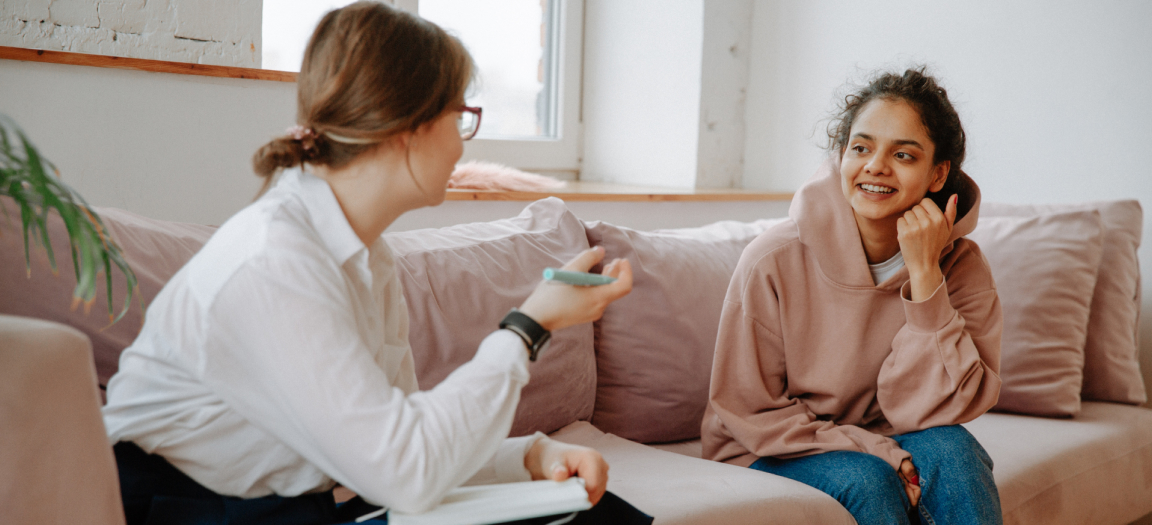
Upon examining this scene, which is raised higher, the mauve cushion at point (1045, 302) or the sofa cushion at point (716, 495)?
the mauve cushion at point (1045, 302)

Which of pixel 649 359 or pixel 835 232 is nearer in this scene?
pixel 835 232

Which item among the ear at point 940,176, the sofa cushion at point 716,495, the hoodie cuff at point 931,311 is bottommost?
the sofa cushion at point 716,495

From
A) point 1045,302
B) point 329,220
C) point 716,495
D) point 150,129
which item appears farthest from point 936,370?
point 150,129

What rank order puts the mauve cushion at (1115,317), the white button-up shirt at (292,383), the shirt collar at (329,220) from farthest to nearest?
the mauve cushion at (1115,317) → the shirt collar at (329,220) → the white button-up shirt at (292,383)

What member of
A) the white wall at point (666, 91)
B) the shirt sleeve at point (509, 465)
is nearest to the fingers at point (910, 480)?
the shirt sleeve at point (509, 465)

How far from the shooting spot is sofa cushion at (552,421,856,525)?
3.90 ft

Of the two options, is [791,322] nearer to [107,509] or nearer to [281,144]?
[281,144]

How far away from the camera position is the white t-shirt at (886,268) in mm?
1488

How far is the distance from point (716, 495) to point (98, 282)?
3.00ft

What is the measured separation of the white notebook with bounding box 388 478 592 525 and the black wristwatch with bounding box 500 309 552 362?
5.3 inches

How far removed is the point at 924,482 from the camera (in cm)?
131

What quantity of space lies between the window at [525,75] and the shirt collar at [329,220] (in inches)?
71.1

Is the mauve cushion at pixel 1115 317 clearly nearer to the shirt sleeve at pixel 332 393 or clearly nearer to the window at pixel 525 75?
the window at pixel 525 75

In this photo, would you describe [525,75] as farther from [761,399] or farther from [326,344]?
[326,344]
